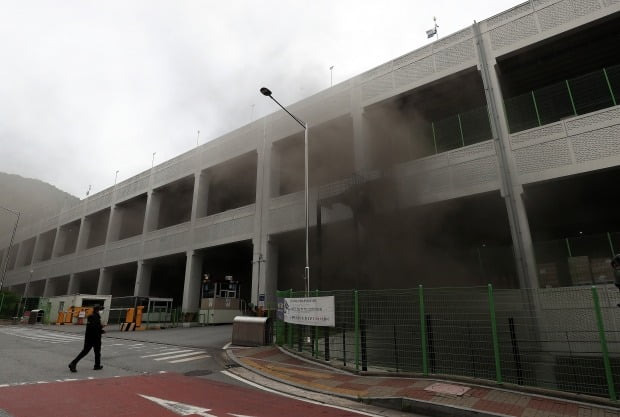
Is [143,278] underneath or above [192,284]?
above

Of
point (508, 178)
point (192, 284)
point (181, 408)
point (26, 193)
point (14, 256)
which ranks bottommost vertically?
point (181, 408)

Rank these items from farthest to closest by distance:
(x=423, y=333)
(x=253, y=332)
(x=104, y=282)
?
(x=104, y=282) → (x=253, y=332) → (x=423, y=333)

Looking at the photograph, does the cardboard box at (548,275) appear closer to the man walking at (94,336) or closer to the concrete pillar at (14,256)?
the man walking at (94,336)

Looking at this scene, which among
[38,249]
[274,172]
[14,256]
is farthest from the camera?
[14,256]

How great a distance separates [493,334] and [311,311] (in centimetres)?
360

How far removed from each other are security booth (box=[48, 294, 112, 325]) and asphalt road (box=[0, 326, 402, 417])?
13504 mm

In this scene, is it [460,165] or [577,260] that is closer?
[577,260]

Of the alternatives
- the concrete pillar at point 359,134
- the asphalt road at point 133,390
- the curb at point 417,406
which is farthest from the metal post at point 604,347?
the concrete pillar at point 359,134

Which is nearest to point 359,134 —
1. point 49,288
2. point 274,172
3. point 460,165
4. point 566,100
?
point 460,165

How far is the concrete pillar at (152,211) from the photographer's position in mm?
24656

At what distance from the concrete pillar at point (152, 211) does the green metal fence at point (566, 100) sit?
72.7 ft

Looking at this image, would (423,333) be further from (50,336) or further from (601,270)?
(50,336)

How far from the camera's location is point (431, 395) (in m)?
4.79

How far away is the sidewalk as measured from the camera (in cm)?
419
